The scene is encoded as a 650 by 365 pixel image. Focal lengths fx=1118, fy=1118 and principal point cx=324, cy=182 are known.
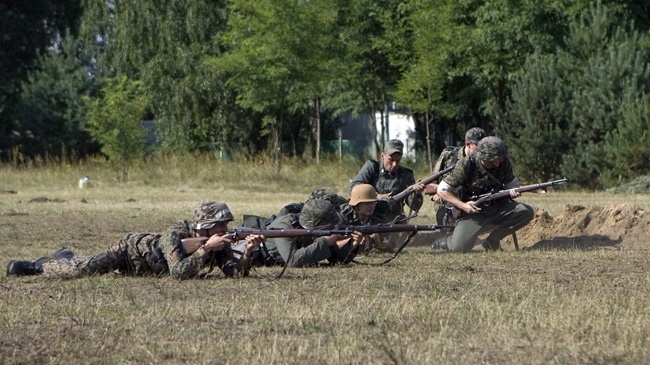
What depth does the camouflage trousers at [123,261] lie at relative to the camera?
1143 centimetres

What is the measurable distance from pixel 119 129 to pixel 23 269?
26.4m

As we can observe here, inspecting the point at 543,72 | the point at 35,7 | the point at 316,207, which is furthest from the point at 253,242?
the point at 35,7

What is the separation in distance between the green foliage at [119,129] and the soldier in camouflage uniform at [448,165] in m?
22.6

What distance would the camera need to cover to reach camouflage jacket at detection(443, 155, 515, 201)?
1482cm

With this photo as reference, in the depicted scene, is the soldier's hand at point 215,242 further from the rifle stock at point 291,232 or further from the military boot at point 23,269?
the military boot at point 23,269

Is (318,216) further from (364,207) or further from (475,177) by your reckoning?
(475,177)

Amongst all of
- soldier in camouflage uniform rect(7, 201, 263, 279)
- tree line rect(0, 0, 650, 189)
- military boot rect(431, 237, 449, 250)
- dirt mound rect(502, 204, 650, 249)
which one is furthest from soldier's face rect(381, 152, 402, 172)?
tree line rect(0, 0, 650, 189)

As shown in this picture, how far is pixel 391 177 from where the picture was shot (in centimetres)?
1558

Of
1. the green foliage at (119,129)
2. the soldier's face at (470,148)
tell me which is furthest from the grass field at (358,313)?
the green foliage at (119,129)

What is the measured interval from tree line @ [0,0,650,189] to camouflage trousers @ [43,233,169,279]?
2195 centimetres

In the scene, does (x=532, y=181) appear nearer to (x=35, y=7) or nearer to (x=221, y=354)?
(x=221, y=354)

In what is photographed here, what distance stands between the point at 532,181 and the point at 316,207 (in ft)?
73.3

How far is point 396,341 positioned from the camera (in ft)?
24.8

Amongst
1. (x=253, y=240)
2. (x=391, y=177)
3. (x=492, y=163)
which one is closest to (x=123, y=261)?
(x=253, y=240)
